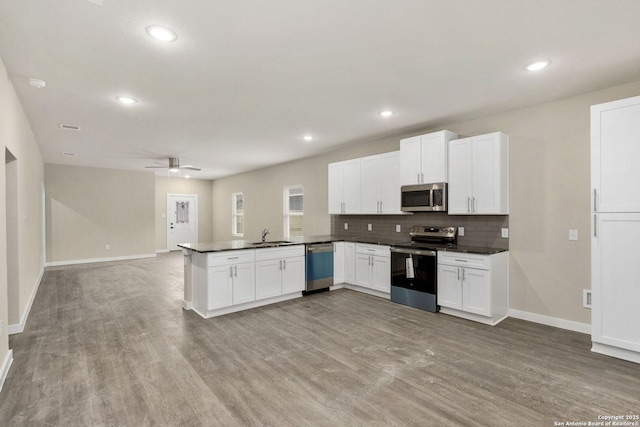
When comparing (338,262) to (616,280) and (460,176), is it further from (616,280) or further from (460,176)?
(616,280)

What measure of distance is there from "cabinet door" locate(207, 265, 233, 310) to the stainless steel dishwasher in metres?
1.33

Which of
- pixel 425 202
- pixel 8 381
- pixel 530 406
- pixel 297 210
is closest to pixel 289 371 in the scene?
pixel 530 406

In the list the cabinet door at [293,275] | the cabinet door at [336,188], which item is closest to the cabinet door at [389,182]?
the cabinet door at [336,188]

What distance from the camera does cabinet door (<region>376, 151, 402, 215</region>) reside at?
500 centimetres

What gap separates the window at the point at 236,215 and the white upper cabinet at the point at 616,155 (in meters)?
8.79

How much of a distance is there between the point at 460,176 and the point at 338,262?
2421 millimetres

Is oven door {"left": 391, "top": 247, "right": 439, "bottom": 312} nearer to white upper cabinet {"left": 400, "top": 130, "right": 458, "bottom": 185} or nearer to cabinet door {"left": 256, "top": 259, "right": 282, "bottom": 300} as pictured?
white upper cabinet {"left": 400, "top": 130, "right": 458, "bottom": 185}

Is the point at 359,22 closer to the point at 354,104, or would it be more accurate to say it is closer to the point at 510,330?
the point at 354,104

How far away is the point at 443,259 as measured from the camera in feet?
13.5

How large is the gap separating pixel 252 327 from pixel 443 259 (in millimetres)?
2531

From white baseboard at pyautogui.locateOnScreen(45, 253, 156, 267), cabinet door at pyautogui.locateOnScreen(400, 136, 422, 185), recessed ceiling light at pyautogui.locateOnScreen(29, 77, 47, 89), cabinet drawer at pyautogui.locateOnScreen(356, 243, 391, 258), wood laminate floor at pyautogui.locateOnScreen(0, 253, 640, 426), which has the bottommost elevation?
wood laminate floor at pyautogui.locateOnScreen(0, 253, 640, 426)

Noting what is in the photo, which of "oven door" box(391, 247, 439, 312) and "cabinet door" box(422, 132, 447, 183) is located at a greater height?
"cabinet door" box(422, 132, 447, 183)

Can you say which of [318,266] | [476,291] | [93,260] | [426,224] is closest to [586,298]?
[476,291]

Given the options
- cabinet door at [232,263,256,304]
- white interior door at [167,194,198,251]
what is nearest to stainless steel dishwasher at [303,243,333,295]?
cabinet door at [232,263,256,304]
